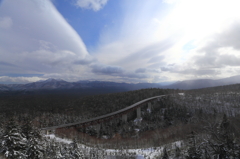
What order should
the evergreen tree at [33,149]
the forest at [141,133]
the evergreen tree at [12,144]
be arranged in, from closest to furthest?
the evergreen tree at [12,144] < the evergreen tree at [33,149] < the forest at [141,133]

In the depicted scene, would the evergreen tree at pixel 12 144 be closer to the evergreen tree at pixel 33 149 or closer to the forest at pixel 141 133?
the forest at pixel 141 133

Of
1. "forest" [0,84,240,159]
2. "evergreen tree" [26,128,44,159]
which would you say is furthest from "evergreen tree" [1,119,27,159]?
"evergreen tree" [26,128,44,159]

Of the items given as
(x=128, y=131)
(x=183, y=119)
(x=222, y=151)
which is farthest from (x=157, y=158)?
(x=183, y=119)

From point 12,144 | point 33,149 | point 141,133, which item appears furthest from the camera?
point 141,133

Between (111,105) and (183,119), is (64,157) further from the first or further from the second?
(111,105)

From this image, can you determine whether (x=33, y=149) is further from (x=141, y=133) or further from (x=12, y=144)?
(x=141, y=133)

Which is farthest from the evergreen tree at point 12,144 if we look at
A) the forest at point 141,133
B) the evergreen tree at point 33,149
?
the evergreen tree at point 33,149

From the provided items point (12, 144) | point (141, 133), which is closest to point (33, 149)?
point (12, 144)

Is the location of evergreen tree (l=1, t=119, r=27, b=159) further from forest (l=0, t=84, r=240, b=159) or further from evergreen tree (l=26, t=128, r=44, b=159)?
evergreen tree (l=26, t=128, r=44, b=159)
